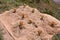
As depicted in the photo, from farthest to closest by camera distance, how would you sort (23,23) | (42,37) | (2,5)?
1. (2,5)
2. (23,23)
3. (42,37)

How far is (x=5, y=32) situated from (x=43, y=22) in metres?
1.18

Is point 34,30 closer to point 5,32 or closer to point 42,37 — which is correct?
point 42,37

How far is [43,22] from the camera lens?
574 centimetres

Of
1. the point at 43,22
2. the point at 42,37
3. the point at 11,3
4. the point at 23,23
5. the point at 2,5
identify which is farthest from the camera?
the point at 11,3

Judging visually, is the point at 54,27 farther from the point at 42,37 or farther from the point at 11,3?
the point at 11,3

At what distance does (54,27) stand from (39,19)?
476 mm

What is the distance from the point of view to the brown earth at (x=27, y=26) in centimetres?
503

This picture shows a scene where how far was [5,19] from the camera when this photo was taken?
5.87m

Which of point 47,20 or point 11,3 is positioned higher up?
point 47,20

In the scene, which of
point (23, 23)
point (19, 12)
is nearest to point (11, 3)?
point (19, 12)

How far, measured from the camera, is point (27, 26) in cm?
537

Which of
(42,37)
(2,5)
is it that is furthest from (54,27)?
(2,5)

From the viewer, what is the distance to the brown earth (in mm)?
5031

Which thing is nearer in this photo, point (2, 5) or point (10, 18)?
point (10, 18)
